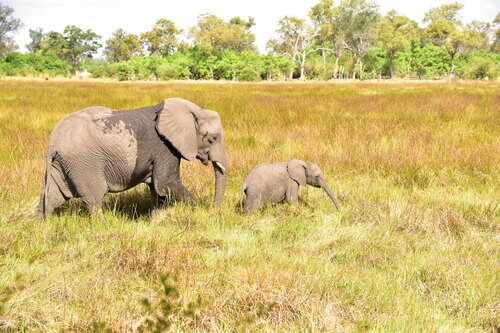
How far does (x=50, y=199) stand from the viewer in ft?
11.5

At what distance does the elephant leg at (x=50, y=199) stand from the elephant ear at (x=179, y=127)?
0.96 metres

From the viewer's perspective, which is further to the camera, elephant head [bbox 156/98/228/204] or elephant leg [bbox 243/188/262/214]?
elephant leg [bbox 243/188/262/214]

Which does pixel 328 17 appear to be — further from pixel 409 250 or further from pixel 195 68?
pixel 409 250

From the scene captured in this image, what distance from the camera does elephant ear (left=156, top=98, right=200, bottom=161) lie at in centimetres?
368

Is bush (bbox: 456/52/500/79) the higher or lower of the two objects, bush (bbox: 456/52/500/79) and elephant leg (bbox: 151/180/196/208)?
the higher

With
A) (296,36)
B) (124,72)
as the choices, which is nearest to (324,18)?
(296,36)

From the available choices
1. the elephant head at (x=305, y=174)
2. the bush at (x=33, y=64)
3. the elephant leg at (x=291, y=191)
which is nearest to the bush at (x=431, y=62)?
the bush at (x=33, y=64)

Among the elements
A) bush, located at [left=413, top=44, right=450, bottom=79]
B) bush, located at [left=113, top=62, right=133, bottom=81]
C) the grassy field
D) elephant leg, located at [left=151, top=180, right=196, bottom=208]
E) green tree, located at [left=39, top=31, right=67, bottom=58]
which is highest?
green tree, located at [left=39, top=31, right=67, bottom=58]

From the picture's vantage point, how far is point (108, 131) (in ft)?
11.5

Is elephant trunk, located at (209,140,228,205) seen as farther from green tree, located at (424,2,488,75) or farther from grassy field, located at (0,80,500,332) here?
green tree, located at (424,2,488,75)

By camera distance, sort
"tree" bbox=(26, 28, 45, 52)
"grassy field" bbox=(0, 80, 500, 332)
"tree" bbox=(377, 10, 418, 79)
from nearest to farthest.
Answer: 1. "grassy field" bbox=(0, 80, 500, 332)
2. "tree" bbox=(377, 10, 418, 79)
3. "tree" bbox=(26, 28, 45, 52)

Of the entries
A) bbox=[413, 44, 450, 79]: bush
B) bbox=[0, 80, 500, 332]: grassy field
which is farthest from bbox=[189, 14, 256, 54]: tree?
bbox=[0, 80, 500, 332]: grassy field

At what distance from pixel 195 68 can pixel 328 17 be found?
25.5 m

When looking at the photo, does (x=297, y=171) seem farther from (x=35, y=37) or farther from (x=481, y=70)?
(x=35, y=37)
